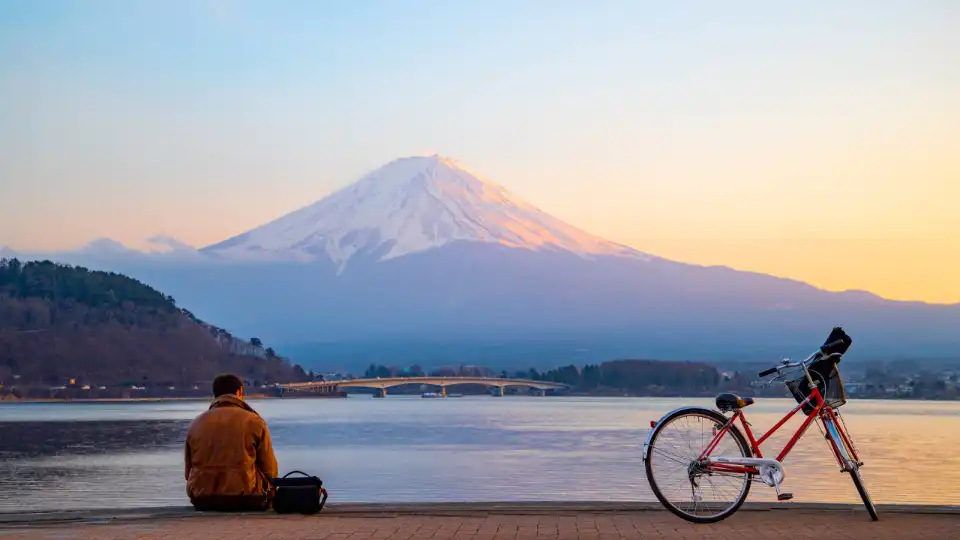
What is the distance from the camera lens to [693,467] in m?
12.0

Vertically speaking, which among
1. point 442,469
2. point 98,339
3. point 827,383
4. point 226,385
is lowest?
point 442,469

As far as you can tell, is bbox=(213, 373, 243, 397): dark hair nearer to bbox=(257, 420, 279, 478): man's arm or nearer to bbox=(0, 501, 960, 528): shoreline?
bbox=(257, 420, 279, 478): man's arm

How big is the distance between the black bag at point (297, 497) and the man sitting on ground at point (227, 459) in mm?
240

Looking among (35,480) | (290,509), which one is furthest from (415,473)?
(290,509)

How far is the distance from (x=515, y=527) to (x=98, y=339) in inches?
7209

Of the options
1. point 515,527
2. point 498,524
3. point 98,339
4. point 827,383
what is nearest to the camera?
point 515,527

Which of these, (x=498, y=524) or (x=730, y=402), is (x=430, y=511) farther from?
(x=730, y=402)

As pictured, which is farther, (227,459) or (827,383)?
(227,459)

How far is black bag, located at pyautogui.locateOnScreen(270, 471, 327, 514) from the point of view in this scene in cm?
1215

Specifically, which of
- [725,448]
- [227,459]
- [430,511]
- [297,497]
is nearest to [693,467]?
[725,448]

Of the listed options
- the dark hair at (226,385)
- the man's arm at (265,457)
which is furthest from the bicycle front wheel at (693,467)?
the dark hair at (226,385)

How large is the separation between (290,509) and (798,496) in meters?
13.8

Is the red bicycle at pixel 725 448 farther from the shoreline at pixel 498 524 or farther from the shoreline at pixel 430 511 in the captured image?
the shoreline at pixel 430 511

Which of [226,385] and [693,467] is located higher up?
[226,385]
